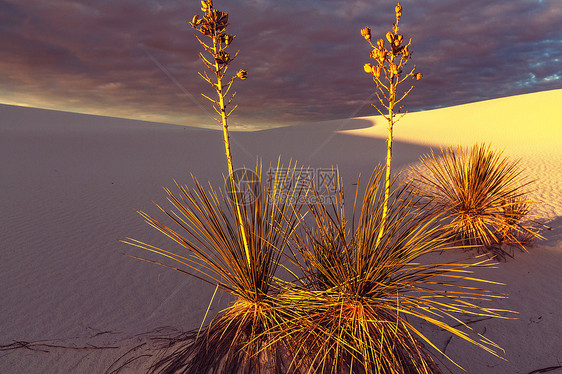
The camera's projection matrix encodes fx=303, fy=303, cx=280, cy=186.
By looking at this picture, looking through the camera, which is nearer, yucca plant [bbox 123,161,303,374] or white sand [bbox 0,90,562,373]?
yucca plant [bbox 123,161,303,374]

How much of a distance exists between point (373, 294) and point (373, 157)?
531 inches

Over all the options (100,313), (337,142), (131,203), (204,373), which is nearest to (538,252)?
(204,373)

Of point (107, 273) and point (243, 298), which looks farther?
point (107, 273)

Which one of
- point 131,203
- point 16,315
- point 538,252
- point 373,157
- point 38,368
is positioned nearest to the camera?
point 38,368

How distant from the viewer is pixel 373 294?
205 centimetres

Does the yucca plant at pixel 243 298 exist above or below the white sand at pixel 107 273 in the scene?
above

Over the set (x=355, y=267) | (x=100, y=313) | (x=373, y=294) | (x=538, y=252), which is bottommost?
(x=100, y=313)

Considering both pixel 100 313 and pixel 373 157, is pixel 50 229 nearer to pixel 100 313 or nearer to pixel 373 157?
pixel 100 313

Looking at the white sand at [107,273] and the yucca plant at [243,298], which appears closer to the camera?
the yucca plant at [243,298]

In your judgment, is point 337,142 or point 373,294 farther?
point 337,142

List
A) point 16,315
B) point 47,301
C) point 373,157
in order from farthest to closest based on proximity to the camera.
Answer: point 373,157 < point 47,301 < point 16,315

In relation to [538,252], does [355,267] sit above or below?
above

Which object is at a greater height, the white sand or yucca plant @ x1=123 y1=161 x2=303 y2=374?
yucca plant @ x1=123 y1=161 x2=303 y2=374

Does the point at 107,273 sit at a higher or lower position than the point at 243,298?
lower
